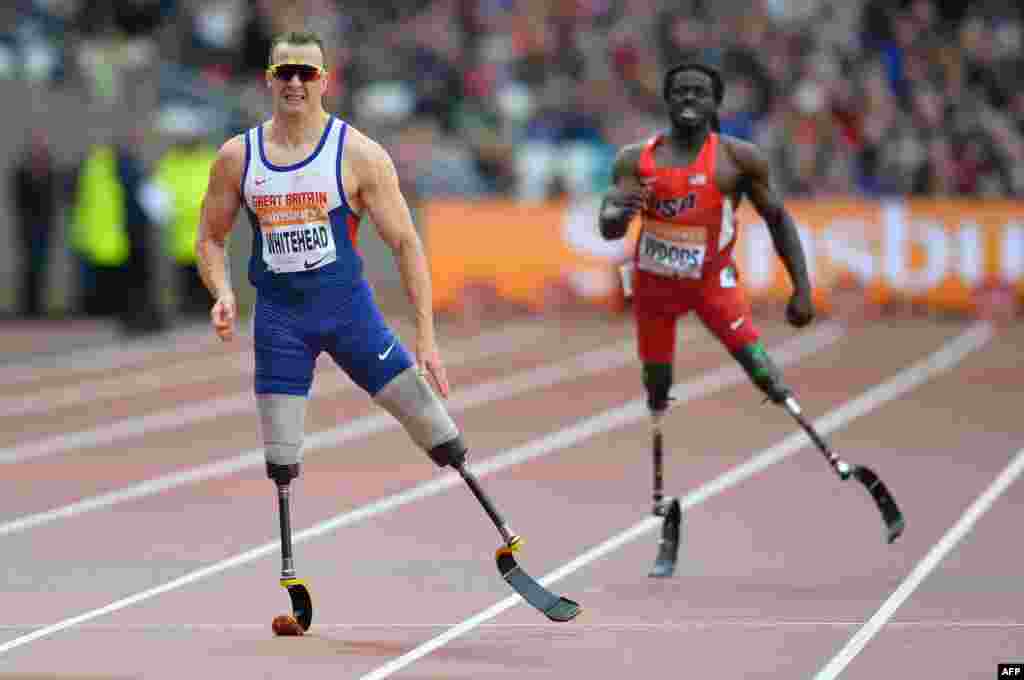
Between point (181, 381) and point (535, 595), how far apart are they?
11.9m

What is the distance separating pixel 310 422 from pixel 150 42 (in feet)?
40.5

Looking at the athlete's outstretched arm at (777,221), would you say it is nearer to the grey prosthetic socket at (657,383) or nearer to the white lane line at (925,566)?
the grey prosthetic socket at (657,383)

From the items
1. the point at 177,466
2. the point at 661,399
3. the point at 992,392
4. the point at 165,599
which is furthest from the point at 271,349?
the point at 992,392

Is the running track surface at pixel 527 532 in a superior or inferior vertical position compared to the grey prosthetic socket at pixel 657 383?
inferior

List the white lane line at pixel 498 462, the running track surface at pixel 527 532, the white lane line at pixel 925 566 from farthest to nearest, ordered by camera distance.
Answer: the white lane line at pixel 498 462, the running track surface at pixel 527 532, the white lane line at pixel 925 566

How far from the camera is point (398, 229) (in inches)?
346

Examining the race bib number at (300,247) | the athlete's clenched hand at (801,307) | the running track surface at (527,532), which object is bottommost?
the running track surface at (527,532)

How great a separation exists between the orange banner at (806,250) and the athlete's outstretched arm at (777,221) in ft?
47.5

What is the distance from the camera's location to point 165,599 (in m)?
9.83

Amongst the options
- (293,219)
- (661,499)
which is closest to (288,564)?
(293,219)

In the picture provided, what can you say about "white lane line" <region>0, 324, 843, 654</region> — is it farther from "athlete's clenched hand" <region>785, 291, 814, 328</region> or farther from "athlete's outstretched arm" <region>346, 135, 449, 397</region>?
"athlete's clenched hand" <region>785, 291, 814, 328</region>

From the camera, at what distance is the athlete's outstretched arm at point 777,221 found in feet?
34.6

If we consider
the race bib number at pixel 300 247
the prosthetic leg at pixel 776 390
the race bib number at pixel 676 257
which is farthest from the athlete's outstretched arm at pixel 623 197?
the race bib number at pixel 300 247

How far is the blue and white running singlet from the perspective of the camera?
8.73 meters
